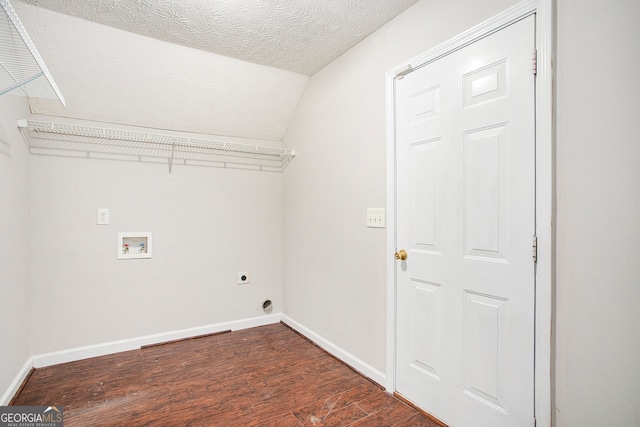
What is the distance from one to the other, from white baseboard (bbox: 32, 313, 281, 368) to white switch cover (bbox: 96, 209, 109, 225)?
3.22 feet

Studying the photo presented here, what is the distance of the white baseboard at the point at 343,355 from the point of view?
2.12 meters

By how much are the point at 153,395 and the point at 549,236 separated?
2328 millimetres

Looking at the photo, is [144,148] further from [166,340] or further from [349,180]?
[349,180]

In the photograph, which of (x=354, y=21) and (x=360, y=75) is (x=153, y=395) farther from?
(x=354, y=21)

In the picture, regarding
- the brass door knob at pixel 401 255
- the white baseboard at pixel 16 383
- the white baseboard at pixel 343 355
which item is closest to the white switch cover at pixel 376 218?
the brass door knob at pixel 401 255

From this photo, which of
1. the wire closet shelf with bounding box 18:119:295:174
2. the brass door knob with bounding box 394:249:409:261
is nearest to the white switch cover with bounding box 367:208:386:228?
the brass door knob with bounding box 394:249:409:261

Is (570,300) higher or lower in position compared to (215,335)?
higher

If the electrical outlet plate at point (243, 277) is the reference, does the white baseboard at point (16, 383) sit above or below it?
below

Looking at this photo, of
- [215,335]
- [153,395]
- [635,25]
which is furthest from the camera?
[215,335]

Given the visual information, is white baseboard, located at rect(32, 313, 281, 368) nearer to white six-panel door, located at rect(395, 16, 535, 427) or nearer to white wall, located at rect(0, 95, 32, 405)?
white wall, located at rect(0, 95, 32, 405)

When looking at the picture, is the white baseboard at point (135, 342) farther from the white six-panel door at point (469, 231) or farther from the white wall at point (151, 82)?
the white wall at point (151, 82)

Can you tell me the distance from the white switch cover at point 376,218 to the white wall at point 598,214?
0.98 metres

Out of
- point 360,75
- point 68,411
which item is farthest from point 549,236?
point 68,411

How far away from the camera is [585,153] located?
47.1 inches
